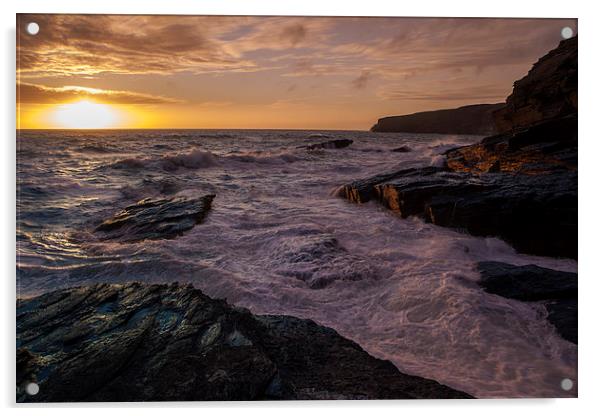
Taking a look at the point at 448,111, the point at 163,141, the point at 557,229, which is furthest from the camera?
the point at 163,141

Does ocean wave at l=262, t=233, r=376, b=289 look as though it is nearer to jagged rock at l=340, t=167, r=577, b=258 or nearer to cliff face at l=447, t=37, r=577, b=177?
jagged rock at l=340, t=167, r=577, b=258

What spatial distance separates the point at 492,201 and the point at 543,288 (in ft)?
2.92

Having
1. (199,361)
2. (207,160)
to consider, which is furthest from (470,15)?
(199,361)

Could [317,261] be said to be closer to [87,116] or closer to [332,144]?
[332,144]

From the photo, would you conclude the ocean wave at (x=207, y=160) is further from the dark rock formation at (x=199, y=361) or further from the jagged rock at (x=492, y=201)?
the dark rock formation at (x=199, y=361)

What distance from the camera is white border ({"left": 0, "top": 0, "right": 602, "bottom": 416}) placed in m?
2.75

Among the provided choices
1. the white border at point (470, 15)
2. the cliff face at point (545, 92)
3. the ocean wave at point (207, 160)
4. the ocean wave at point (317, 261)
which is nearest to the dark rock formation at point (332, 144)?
the ocean wave at point (207, 160)

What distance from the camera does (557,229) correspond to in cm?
302

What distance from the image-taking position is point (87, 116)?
304cm

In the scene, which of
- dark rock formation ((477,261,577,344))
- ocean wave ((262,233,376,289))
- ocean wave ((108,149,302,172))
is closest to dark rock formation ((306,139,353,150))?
ocean wave ((108,149,302,172))

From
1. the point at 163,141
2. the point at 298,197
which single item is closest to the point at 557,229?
the point at 298,197

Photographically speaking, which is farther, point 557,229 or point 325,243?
point 325,243
